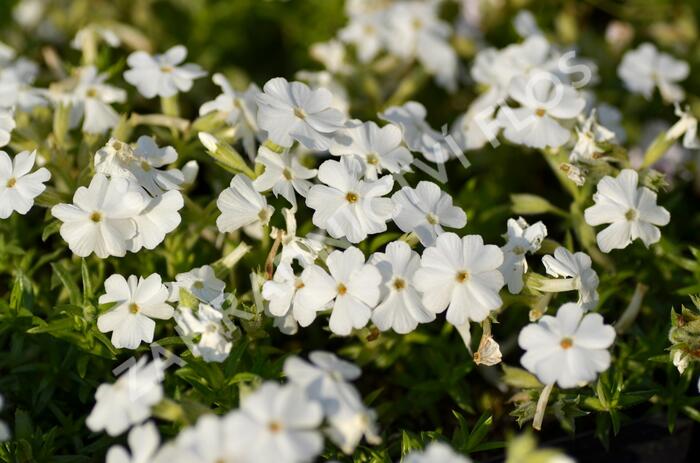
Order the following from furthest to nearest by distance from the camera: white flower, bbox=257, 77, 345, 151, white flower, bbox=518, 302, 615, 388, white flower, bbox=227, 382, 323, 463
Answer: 1. white flower, bbox=257, 77, 345, 151
2. white flower, bbox=518, 302, 615, 388
3. white flower, bbox=227, 382, 323, 463

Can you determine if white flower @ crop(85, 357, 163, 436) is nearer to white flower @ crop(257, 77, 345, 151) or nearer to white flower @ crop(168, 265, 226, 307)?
white flower @ crop(168, 265, 226, 307)

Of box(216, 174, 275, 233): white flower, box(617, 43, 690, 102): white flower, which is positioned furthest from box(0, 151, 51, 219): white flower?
box(617, 43, 690, 102): white flower


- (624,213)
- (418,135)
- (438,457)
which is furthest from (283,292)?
(624,213)

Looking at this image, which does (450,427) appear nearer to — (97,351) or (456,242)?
(456,242)

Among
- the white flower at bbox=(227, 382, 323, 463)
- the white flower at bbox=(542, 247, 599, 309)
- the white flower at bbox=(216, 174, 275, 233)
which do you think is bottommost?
the white flower at bbox=(542, 247, 599, 309)

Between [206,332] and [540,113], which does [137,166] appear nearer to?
[206,332]
